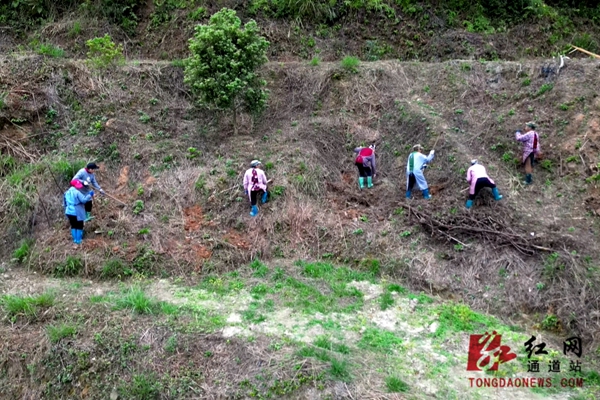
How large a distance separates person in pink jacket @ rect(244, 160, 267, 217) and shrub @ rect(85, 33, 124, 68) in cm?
586

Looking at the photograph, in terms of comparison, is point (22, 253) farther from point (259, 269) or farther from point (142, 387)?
point (259, 269)

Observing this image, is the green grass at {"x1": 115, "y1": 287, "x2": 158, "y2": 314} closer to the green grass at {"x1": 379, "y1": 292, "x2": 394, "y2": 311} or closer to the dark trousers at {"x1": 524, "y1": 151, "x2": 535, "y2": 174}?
the green grass at {"x1": 379, "y1": 292, "x2": 394, "y2": 311}

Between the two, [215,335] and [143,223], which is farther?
[143,223]

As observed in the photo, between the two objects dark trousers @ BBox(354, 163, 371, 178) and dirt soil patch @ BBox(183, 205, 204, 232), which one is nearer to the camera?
dirt soil patch @ BBox(183, 205, 204, 232)

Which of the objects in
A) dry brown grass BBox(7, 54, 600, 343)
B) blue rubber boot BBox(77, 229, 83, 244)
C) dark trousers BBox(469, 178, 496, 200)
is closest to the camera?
dry brown grass BBox(7, 54, 600, 343)

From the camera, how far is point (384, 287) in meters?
9.21

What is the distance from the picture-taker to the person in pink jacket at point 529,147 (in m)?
10.4

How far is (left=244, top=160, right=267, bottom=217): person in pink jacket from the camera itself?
10.4m

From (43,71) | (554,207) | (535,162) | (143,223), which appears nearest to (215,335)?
(143,223)

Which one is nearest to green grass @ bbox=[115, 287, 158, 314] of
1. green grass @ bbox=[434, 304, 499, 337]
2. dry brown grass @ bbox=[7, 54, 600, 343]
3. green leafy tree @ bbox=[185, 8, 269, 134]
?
dry brown grass @ bbox=[7, 54, 600, 343]

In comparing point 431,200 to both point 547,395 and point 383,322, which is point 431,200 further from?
point 547,395

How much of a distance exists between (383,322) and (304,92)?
7471 millimetres

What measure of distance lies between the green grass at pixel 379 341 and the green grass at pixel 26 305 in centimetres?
545

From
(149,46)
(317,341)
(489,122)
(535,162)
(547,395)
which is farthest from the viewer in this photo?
(149,46)
